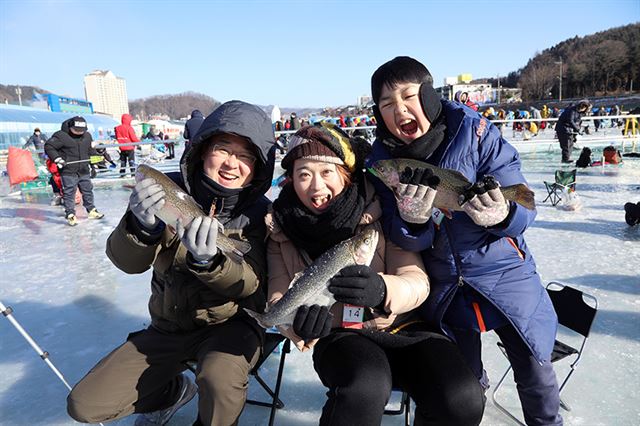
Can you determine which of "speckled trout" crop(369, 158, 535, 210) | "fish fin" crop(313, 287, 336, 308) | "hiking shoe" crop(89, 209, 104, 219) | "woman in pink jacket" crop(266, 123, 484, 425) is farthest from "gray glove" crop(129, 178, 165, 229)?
"hiking shoe" crop(89, 209, 104, 219)

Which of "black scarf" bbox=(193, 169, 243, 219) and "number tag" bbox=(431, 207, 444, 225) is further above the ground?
"black scarf" bbox=(193, 169, 243, 219)

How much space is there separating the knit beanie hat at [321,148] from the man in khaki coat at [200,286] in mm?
289

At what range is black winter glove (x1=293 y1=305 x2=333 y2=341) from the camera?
1969mm

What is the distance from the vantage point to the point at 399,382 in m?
2.14

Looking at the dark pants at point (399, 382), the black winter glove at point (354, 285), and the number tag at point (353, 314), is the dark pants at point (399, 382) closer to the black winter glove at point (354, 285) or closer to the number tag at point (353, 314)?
the number tag at point (353, 314)

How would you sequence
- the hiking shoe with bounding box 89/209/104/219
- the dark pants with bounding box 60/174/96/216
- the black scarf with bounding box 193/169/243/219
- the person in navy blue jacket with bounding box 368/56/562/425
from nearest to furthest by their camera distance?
1. the person in navy blue jacket with bounding box 368/56/562/425
2. the black scarf with bounding box 193/169/243/219
3. the dark pants with bounding box 60/174/96/216
4. the hiking shoe with bounding box 89/209/104/219

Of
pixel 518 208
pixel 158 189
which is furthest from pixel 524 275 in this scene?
pixel 158 189

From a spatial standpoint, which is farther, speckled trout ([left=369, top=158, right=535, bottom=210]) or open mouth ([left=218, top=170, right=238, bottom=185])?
open mouth ([left=218, top=170, right=238, bottom=185])

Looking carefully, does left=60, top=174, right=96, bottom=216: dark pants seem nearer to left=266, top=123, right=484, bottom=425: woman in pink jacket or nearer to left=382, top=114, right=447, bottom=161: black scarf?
left=266, top=123, right=484, bottom=425: woman in pink jacket

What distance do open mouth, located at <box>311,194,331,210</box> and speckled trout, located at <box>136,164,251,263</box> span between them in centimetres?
49

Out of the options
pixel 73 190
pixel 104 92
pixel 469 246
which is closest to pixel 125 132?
pixel 73 190

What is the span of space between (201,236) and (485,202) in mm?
1392

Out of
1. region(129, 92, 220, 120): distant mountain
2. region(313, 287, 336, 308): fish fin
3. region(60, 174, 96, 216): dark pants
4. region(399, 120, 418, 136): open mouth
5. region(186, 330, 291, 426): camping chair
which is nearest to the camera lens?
region(313, 287, 336, 308): fish fin

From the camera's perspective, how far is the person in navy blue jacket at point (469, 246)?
2.23 m
